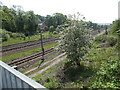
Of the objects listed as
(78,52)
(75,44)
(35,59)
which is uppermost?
(75,44)

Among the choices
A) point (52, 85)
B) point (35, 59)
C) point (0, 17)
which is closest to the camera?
point (52, 85)

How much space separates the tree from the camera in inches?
272

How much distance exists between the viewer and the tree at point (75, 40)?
692 cm

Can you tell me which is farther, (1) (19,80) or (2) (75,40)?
(2) (75,40)

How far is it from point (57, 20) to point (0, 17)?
37.5m

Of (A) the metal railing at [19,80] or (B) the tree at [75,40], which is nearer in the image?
(A) the metal railing at [19,80]

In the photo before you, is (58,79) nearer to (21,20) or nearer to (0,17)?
(0,17)

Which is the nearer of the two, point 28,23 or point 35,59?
point 35,59

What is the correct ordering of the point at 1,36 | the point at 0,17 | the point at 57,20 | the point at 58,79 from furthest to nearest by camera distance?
the point at 57,20 < the point at 1,36 < the point at 0,17 < the point at 58,79

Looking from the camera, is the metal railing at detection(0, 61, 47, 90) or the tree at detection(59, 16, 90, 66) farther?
the tree at detection(59, 16, 90, 66)

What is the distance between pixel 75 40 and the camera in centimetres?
689

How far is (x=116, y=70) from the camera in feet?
Answer: 16.2

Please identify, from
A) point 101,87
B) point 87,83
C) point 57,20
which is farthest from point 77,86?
point 57,20

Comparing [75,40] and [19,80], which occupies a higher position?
[75,40]
